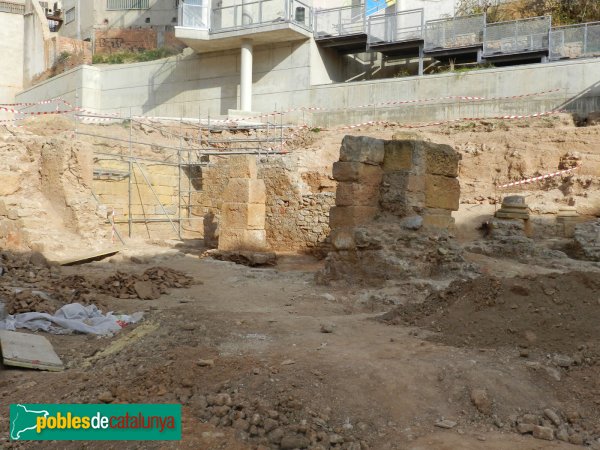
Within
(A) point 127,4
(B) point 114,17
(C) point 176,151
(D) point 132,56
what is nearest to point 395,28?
(C) point 176,151

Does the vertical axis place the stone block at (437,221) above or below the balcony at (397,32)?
below

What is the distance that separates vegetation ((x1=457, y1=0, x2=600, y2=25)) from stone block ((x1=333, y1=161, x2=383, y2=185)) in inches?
617

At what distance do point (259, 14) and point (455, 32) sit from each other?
766 cm

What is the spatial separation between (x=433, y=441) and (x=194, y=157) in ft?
54.5

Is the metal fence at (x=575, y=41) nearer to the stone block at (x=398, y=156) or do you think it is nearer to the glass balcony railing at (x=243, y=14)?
the glass balcony railing at (x=243, y=14)

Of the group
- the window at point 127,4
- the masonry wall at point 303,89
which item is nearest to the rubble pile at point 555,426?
the masonry wall at point 303,89

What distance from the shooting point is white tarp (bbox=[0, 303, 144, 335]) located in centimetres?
598

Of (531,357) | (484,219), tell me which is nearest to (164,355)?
(531,357)

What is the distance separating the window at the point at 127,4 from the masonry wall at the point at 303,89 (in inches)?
281

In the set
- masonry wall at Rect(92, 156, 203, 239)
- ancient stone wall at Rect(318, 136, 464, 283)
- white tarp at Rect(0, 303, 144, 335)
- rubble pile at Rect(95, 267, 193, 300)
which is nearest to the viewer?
white tarp at Rect(0, 303, 144, 335)

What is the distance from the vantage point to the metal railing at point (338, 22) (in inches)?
899

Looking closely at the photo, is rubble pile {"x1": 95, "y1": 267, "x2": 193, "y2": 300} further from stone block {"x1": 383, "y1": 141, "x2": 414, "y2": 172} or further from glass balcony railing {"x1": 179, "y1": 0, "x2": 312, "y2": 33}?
glass balcony railing {"x1": 179, "y1": 0, "x2": 312, "y2": 33}

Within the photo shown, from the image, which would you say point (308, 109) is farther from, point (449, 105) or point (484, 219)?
point (484, 219)

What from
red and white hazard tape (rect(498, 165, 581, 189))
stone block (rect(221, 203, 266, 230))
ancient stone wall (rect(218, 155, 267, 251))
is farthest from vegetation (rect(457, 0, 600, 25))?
stone block (rect(221, 203, 266, 230))
